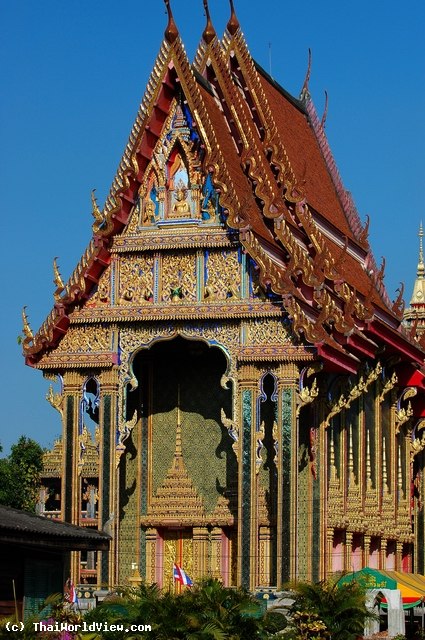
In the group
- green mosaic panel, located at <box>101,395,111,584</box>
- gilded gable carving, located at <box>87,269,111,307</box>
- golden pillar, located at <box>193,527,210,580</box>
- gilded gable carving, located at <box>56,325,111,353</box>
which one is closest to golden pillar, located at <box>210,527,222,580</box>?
golden pillar, located at <box>193,527,210,580</box>

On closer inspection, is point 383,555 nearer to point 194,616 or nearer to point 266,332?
point 266,332

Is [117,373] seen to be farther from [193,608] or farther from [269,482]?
[193,608]

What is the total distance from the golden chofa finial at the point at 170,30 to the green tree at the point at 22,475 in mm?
24915

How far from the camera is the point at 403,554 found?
42.9 m

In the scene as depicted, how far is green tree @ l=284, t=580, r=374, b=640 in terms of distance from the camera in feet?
92.8

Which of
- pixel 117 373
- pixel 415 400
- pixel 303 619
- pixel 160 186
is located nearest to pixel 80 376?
pixel 117 373

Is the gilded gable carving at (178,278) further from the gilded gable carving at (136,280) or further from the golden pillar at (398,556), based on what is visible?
the golden pillar at (398,556)

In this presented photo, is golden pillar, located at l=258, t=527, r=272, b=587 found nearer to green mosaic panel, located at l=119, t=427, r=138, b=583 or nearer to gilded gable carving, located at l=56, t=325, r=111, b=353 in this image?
green mosaic panel, located at l=119, t=427, r=138, b=583

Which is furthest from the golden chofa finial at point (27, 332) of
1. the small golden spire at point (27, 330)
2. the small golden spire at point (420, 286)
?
the small golden spire at point (420, 286)

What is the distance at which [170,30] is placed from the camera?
1331 inches

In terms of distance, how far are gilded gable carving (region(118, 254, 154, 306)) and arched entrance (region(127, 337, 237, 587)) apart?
1523mm

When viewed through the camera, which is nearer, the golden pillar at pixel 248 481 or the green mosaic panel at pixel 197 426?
the golden pillar at pixel 248 481

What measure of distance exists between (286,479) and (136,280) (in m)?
4.70

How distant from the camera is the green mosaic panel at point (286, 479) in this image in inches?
1260
